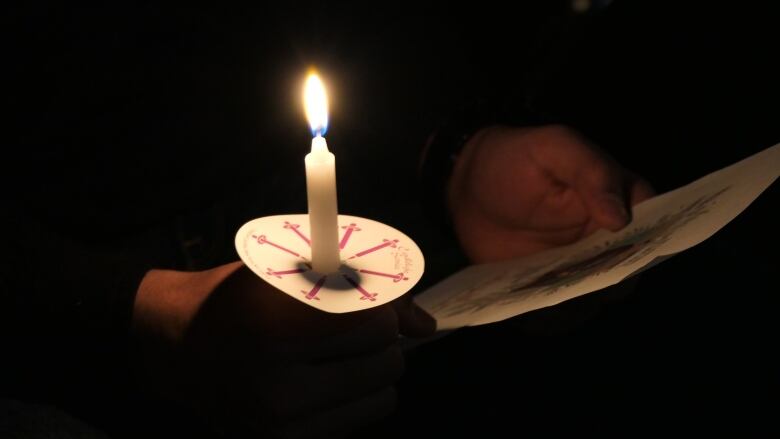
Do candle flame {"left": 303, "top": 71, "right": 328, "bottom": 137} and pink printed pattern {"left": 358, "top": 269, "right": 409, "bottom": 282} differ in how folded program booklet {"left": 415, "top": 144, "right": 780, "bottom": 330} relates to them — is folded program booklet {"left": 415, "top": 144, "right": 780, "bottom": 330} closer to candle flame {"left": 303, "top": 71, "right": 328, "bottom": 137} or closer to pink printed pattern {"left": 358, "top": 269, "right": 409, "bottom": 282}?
pink printed pattern {"left": 358, "top": 269, "right": 409, "bottom": 282}

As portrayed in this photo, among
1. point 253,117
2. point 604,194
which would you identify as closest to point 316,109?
point 604,194

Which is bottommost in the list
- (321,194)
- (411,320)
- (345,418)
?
(345,418)

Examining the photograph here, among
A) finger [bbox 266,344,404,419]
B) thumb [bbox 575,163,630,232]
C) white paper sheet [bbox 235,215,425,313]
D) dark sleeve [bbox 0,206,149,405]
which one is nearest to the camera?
white paper sheet [bbox 235,215,425,313]

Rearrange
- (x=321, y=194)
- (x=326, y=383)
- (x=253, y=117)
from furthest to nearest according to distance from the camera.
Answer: (x=253, y=117)
(x=326, y=383)
(x=321, y=194)

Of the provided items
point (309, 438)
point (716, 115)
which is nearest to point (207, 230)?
point (309, 438)

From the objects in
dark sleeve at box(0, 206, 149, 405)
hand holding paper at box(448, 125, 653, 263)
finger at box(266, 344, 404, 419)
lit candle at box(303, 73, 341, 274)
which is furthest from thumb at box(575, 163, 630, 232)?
dark sleeve at box(0, 206, 149, 405)

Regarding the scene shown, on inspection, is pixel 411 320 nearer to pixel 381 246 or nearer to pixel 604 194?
pixel 381 246

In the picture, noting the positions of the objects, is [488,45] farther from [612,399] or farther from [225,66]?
[612,399]
